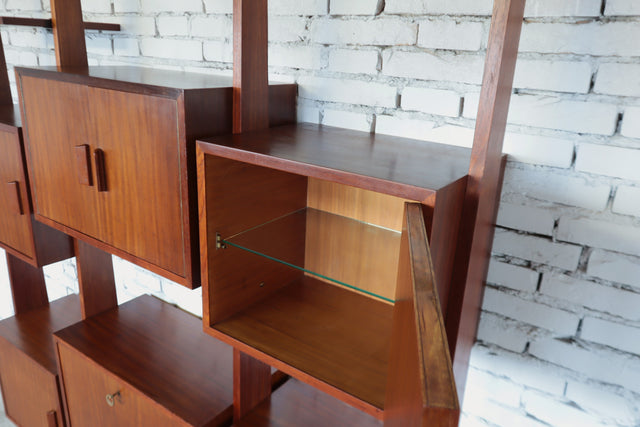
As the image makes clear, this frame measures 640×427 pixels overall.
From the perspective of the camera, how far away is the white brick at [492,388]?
3.54ft

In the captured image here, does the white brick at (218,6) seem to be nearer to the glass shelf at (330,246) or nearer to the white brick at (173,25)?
the white brick at (173,25)

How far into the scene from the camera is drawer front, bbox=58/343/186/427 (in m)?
1.18

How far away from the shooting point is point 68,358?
53.8 inches

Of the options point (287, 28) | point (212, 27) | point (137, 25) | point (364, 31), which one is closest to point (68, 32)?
point (137, 25)

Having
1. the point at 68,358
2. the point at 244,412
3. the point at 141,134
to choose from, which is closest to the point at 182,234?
the point at 141,134

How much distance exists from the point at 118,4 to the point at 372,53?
0.93 metres

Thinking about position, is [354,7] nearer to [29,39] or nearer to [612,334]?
[612,334]

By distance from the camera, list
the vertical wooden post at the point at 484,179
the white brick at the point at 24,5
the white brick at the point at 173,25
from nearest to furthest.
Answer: the vertical wooden post at the point at 484,179 → the white brick at the point at 173,25 → the white brick at the point at 24,5

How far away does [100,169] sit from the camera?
3.43ft

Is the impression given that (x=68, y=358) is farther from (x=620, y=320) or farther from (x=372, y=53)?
(x=620, y=320)

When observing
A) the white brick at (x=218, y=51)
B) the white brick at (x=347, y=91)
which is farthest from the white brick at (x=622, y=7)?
the white brick at (x=218, y=51)

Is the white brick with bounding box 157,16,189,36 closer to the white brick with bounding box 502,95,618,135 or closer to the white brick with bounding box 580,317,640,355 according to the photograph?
the white brick with bounding box 502,95,618,135

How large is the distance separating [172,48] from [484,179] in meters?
1.06

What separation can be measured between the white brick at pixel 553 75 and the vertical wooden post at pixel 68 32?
45.2 inches
